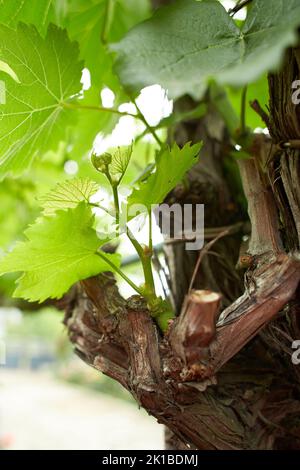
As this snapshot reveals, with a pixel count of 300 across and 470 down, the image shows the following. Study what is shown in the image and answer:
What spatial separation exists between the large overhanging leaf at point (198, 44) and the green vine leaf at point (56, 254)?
9 cm

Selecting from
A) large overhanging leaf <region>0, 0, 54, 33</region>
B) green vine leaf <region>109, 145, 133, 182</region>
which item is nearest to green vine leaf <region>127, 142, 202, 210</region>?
green vine leaf <region>109, 145, 133, 182</region>

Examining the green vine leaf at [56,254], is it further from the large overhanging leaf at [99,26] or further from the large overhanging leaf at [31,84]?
the large overhanging leaf at [99,26]

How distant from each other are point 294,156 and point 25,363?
2995mm

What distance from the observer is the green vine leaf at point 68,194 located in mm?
305

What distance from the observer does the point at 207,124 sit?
52cm

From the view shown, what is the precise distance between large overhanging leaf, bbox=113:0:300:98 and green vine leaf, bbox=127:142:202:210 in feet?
0.18

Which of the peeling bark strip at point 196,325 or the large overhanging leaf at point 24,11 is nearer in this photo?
the peeling bark strip at point 196,325

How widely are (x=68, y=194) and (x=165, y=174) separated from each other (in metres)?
0.06

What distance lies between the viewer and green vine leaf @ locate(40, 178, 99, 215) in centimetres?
30

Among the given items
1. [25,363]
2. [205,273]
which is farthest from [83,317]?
[25,363]

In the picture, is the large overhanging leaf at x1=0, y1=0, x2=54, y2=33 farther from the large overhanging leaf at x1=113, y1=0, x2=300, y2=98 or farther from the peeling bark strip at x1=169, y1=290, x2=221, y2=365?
the peeling bark strip at x1=169, y1=290, x2=221, y2=365

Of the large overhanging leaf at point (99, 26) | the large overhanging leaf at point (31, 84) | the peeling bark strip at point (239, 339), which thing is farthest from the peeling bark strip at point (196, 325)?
the large overhanging leaf at point (99, 26)
